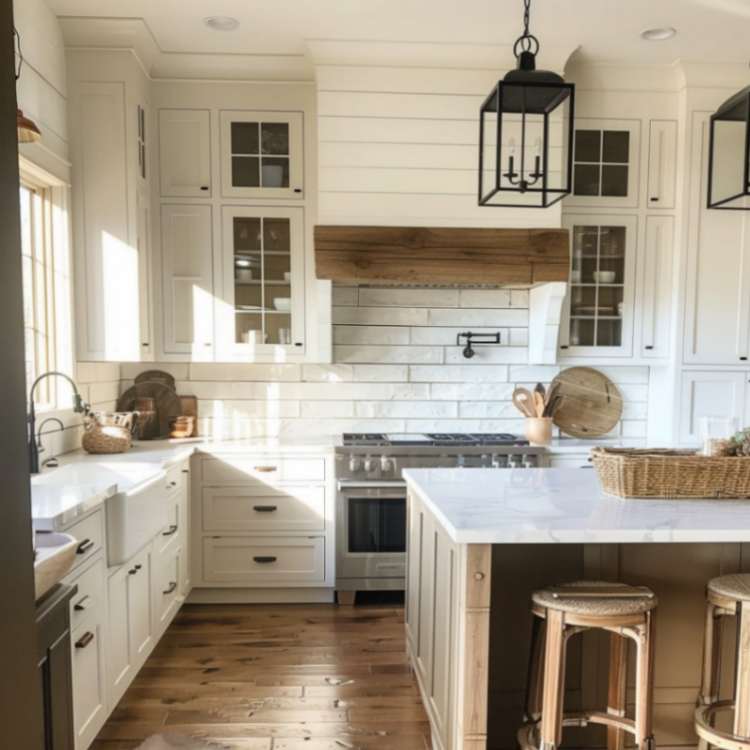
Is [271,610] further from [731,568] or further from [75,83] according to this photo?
[75,83]

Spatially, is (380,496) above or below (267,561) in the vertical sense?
above

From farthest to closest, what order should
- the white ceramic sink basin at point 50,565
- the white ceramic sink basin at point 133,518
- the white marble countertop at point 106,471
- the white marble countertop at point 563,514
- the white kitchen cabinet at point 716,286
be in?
the white kitchen cabinet at point 716,286, the white ceramic sink basin at point 133,518, the white marble countertop at point 106,471, the white marble countertop at point 563,514, the white ceramic sink basin at point 50,565

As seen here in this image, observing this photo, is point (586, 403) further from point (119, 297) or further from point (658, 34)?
point (119, 297)

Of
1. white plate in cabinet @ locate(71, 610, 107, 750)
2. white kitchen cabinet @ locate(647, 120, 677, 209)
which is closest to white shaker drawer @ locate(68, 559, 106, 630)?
white plate in cabinet @ locate(71, 610, 107, 750)

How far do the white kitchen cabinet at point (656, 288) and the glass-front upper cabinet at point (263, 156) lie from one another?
210 cm

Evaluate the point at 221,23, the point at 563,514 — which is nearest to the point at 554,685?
the point at 563,514

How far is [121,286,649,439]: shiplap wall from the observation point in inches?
155

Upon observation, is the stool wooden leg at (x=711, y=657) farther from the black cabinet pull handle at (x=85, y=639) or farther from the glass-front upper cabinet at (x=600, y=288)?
the glass-front upper cabinet at (x=600, y=288)

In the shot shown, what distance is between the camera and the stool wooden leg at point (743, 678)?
68.6 inches

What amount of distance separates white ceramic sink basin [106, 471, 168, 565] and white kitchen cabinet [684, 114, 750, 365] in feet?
9.96

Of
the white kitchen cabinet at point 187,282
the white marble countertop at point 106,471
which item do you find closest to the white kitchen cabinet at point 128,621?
the white marble countertop at point 106,471

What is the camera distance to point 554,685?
171cm

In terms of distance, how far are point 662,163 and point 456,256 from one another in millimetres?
1442

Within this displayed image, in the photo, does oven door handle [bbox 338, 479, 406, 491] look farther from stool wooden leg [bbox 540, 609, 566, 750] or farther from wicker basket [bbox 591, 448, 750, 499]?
stool wooden leg [bbox 540, 609, 566, 750]
